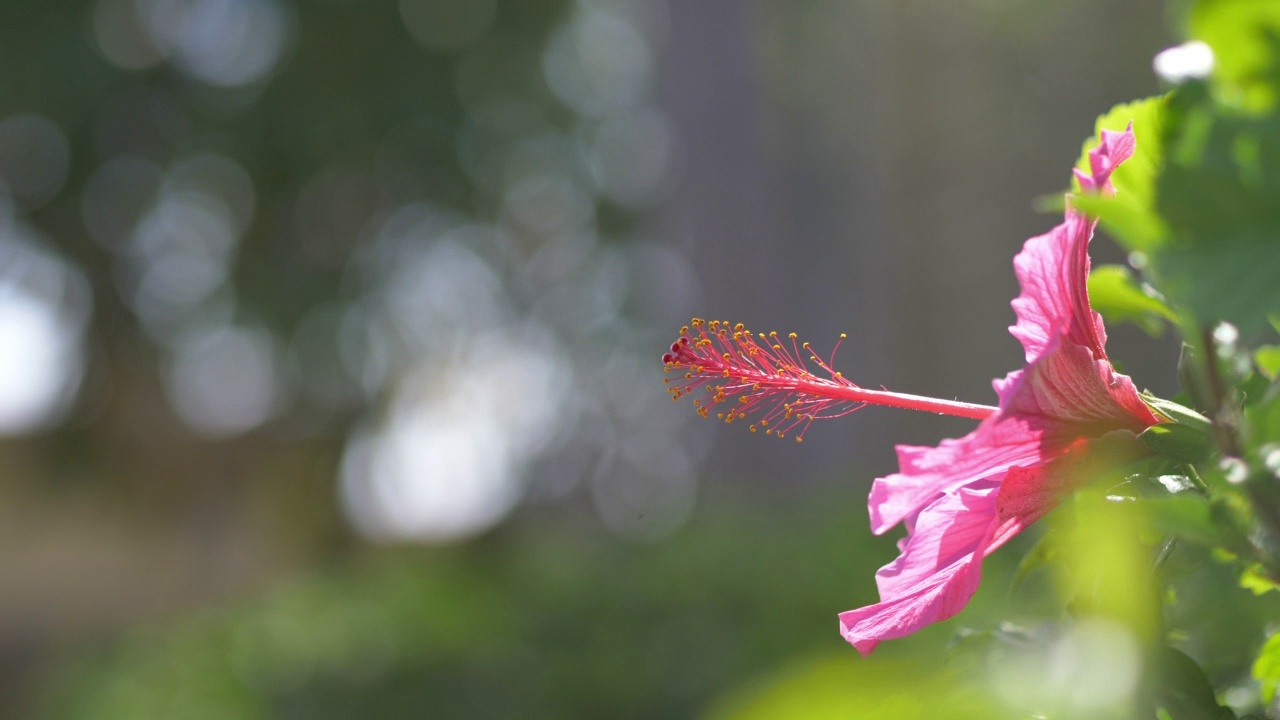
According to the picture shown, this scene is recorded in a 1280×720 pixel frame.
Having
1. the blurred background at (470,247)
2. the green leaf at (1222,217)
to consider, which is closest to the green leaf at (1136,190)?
the green leaf at (1222,217)

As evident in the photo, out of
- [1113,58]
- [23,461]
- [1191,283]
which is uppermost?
[1191,283]

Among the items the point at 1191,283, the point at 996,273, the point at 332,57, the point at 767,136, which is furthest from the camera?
the point at 332,57

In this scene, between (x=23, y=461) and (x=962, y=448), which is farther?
(x=23, y=461)

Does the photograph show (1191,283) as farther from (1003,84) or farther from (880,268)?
(1003,84)

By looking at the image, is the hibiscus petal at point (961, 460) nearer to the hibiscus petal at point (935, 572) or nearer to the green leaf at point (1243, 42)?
the hibiscus petal at point (935, 572)

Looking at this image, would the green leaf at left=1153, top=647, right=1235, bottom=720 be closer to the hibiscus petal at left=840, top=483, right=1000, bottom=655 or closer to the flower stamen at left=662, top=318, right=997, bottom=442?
the hibiscus petal at left=840, top=483, right=1000, bottom=655

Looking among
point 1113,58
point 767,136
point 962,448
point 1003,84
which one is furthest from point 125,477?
point 962,448
